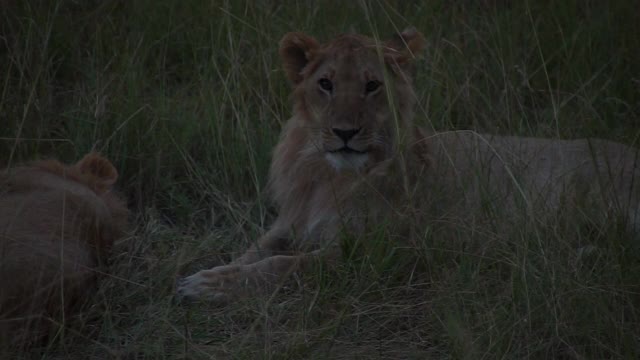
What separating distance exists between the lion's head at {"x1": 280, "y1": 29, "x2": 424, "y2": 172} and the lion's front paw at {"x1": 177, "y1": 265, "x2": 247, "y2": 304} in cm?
58

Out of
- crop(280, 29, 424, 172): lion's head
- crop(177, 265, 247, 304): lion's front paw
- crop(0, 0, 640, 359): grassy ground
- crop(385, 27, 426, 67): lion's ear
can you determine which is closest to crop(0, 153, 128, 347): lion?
crop(0, 0, 640, 359): grassy ground

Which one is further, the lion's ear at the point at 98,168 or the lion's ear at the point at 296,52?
the lion's ear at the point at 296,52

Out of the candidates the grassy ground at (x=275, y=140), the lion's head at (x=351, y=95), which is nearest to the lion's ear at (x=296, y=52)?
the lion's head at (x=351, y=95)

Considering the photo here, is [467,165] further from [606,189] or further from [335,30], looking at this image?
[335,30]

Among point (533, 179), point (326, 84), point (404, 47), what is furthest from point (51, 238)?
point (533, 179)

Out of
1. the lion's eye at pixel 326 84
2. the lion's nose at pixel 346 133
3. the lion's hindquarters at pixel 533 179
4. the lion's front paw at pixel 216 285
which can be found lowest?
the lion's front paw at pixel 216 285

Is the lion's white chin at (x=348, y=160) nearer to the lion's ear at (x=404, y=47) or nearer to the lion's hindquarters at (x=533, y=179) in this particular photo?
the lion's hindquarters at (x=533, y=179)

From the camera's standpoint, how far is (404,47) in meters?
4.16

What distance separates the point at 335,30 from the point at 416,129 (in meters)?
1.33

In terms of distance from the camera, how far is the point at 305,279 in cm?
360

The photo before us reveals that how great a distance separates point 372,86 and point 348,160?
31 cm

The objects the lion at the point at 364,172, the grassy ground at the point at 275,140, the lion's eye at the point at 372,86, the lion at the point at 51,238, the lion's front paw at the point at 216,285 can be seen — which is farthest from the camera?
the lion's eye at the point at 372,86

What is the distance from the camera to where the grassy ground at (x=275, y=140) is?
3105 millimetres

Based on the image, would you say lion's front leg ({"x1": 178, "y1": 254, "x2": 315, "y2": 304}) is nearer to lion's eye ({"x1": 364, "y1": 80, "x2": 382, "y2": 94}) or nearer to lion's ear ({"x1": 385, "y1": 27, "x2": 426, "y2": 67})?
lion's eye ({"x1": 364, "y1": 80, "x2": 382, "y2": 94})
